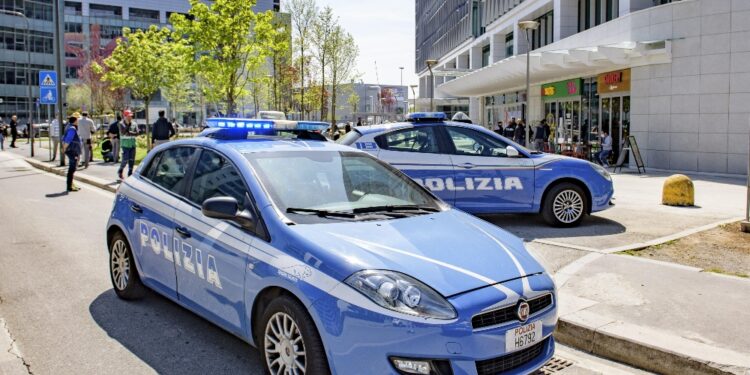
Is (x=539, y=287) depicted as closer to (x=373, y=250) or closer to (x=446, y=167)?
(x=373, y=250)

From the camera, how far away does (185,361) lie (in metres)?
4.32

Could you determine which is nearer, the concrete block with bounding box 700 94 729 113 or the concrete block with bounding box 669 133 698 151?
the concrete block with bounding box 700 94 729 113

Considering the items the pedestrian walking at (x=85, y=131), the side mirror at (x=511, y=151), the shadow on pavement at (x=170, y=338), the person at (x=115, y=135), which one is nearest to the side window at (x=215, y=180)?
the shadow on pavement at (x=170, y=338)

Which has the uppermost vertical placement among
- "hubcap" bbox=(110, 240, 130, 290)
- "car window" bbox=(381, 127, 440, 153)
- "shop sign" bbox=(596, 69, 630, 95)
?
"shop sign" bbox=(596, 69, 630, 95)

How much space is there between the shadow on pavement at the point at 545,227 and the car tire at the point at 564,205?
14 cm

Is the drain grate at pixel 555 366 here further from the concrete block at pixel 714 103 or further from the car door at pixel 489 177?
the concrete block at pixel 714 103

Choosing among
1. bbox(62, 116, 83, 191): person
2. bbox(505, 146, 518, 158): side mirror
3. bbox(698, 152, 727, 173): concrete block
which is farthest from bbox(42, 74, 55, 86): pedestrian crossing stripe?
bbox(698, 152, 727, 173): concrete block

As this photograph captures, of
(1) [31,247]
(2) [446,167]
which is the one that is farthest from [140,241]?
(2) [446,167]

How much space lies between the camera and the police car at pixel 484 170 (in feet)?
29.9

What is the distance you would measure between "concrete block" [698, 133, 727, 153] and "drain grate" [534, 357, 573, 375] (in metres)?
16.4

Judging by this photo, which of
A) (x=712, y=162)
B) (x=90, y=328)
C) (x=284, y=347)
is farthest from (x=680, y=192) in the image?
(x=90, y=328)

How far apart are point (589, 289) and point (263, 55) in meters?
19.8

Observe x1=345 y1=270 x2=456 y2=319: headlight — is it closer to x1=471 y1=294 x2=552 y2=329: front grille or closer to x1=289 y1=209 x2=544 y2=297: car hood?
x1=289 y1=209 x2=544 y2=297: car hood

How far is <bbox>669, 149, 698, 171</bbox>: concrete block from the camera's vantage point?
62.2ft
